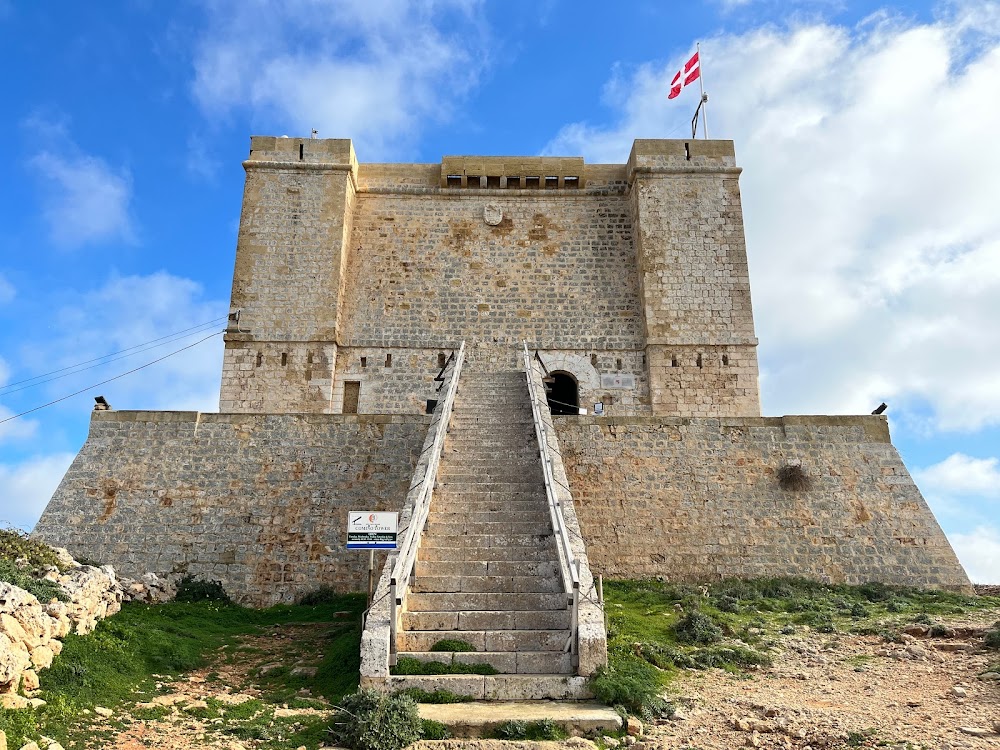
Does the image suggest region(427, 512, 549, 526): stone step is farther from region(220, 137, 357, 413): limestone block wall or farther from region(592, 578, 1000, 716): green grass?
region(220, 137, 357, 413): limestone block wall

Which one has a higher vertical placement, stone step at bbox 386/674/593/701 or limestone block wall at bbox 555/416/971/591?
limestone block wall at bbox 555/416/971/591

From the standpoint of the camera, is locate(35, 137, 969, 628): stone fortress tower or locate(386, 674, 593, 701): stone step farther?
locate(35, 137, 969, 628): stone fortress tower

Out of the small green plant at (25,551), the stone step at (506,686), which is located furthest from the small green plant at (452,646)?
the small green plant at (25,551)

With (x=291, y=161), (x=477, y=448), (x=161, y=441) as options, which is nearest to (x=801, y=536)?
(x=477, y=448)

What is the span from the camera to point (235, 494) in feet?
44.2

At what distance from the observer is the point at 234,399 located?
18.9 metres

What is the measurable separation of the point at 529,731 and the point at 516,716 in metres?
0.20

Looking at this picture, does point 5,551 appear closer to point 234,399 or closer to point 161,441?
point 161,441

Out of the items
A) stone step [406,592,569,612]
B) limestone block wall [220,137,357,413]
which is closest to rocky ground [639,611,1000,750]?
stone step [406,592,569,612]

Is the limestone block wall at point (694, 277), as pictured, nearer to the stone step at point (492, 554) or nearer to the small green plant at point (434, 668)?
the stone step at point (492, 554)

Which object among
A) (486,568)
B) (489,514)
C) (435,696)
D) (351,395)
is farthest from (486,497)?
(351,395)

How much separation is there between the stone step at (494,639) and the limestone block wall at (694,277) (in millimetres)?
12067

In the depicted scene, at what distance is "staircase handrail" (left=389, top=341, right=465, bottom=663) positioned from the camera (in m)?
7.40

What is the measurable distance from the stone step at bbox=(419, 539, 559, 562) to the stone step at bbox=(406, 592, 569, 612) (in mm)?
678
